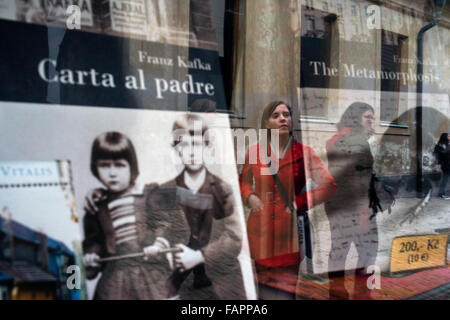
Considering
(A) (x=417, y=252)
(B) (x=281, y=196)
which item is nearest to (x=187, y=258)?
(B) (x=281, y=196)

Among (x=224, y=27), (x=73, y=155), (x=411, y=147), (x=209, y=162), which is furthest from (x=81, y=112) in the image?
(x=411, y=147)

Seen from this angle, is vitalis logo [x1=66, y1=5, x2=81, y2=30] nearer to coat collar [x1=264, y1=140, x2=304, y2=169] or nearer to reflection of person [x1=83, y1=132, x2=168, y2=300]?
reflection of person [x1=83, y1=132, x2=168, y2=300]

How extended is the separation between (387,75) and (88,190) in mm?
1837

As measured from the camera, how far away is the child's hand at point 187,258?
1640 mm

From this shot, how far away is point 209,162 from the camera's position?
1.70 metres

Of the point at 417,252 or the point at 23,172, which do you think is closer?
the point at 23,172

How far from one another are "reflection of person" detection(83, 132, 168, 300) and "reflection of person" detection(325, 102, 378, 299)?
1.20 meters

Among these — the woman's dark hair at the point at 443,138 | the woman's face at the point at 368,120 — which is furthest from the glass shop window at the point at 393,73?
the woman's dark hair at the point at 443,138

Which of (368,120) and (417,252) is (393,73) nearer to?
(368,120)

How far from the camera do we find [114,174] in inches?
60.5

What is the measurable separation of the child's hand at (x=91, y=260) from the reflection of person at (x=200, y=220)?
256mm

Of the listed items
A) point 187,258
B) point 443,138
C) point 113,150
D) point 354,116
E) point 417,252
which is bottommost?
point 417,252

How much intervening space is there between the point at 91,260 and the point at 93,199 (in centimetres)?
22

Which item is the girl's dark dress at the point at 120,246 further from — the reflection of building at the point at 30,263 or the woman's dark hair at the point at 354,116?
the woman's dark hair at the point at 354,116
